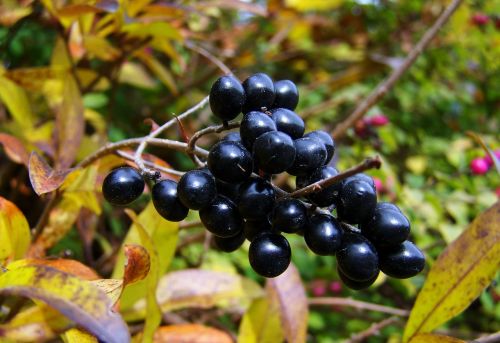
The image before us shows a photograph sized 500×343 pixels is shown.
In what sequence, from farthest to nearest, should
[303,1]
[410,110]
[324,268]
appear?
1. [410,110]
2. [303,1]
3. [324,268]

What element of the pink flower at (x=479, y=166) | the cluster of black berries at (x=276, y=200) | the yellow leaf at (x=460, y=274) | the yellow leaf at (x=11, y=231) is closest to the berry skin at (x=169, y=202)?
the cluster of black berries at (x=276, y=200)

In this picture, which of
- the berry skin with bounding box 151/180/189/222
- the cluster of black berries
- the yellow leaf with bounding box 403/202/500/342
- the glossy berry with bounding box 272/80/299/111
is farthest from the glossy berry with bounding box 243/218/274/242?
the yellow leaf with bounding box 403/202/500/342

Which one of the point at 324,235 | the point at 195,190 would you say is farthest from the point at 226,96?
the point at 324,235

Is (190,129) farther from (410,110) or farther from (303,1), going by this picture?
(410,110)

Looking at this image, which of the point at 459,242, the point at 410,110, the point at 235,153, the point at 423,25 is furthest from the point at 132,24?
the point at 423,25

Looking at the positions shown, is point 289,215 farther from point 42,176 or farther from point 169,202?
point 42,176

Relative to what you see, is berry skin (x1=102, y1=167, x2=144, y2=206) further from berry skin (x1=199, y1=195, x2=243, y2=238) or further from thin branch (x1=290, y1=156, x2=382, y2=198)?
thin branch (x1=290, y1=156, x2=382, y2=198)
